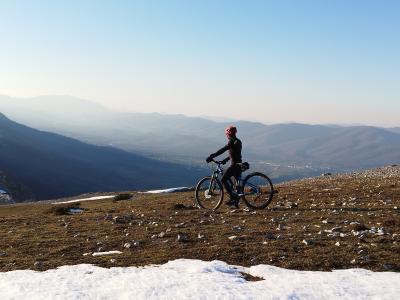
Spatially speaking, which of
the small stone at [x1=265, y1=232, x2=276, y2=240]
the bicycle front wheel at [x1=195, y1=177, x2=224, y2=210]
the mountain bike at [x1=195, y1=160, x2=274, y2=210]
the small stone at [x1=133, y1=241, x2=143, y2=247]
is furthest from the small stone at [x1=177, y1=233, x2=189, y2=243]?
the bicycle front wheel at [x1=195, y1=177, x2=224, y2=210]

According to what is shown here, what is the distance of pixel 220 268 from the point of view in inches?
481

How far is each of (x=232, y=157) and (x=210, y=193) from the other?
2304 millimetres

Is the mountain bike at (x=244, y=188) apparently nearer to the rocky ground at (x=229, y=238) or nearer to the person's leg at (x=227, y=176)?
the person's leg at (x=227, y=176)

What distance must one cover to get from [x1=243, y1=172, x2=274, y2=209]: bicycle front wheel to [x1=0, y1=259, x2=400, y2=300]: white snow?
10206mm

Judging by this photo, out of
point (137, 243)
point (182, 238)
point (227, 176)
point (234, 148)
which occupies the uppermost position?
point (234, 148)

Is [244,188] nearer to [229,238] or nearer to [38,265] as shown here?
[229,238]

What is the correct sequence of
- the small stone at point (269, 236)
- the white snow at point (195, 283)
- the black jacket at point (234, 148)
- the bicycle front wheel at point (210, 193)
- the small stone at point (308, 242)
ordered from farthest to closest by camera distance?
the bicycle front wheel at point (210, 193) < the black jacket at point (234, 148) < the small stone at point (269, 236) < the small stone at point (308, 242) < the white snow at point (195, 283)

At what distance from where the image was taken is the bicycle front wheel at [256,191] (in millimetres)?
22531

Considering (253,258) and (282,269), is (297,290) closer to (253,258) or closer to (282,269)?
(282,269)

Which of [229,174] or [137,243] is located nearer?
[137,243]

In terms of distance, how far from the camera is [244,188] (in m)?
22.8

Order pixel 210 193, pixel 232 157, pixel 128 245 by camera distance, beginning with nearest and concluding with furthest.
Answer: pixel 128 245
pixel 232 157
pixel 210 193

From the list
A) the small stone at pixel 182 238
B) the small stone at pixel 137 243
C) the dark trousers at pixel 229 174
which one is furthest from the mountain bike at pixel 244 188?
the small stone at pixel 137 243

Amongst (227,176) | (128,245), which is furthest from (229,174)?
(128,245)
